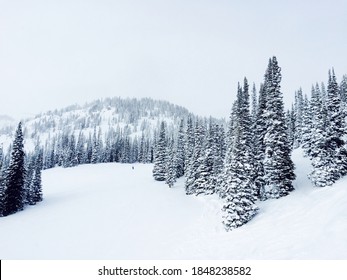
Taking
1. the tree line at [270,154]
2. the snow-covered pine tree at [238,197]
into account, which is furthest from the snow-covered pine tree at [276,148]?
the snow-covered pine tree at [238,197]

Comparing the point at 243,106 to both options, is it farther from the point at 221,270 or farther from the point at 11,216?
the point at 11,216

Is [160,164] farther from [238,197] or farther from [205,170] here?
[238,197]

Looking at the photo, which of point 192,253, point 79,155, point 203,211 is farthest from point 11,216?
→ point 79,155

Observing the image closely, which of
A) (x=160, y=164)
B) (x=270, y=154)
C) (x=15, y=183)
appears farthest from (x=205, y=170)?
(x=15, y=183)

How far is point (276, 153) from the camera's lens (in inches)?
1173

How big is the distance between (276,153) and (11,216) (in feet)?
118

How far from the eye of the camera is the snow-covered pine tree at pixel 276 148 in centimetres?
2916

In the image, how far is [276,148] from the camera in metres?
30.1

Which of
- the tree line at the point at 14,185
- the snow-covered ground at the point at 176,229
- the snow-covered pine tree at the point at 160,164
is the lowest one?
the snow-covered ground at the point at 176,229

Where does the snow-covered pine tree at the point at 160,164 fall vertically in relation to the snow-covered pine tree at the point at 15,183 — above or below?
above

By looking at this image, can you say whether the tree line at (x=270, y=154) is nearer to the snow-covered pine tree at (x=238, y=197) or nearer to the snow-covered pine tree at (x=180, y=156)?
the snow-covered pine tree at (x=238, y=197)

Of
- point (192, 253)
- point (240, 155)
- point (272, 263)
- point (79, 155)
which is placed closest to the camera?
point (272, 263)

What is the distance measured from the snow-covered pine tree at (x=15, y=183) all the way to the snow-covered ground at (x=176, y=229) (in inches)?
91.7

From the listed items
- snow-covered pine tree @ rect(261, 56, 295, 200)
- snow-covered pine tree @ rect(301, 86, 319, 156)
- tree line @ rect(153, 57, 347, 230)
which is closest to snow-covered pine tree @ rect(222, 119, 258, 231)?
tree line @ rect(153, 57, 347, 230)
